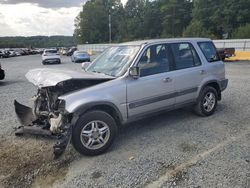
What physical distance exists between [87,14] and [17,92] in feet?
268

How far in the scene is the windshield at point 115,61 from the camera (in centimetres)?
→ 459

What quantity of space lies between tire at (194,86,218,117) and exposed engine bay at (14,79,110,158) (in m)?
2.49

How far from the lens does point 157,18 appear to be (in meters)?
83.1

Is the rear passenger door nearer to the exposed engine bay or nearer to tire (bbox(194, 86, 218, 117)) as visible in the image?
tire (bbox(194, 86, 218, 117))

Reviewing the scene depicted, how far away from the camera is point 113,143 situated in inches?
181

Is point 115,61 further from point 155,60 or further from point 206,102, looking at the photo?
point 206,102

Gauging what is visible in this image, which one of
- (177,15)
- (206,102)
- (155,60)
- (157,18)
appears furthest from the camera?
(157,18)

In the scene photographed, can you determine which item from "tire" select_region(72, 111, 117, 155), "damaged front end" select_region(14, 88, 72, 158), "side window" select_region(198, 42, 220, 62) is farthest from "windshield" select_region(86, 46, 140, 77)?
"side window" select_region(198, 42, 220, 62)

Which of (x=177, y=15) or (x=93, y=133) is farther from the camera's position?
(x=177, y=15)

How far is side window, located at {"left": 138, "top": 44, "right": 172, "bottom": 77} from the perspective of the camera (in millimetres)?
4652

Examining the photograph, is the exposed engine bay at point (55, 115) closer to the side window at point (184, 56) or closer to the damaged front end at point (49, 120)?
the damaged front end at point (49, 120)

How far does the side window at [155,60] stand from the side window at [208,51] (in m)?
1.14

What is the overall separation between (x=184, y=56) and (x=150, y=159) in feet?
7.95

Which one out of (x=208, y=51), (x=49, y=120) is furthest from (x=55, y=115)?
(x=208, y=51)
